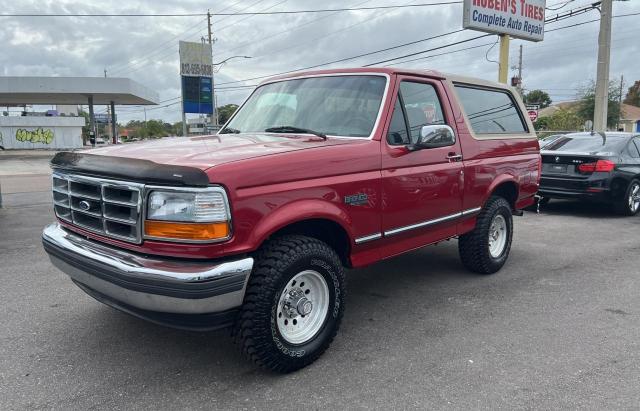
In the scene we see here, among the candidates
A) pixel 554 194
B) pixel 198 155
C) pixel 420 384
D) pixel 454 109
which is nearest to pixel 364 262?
pixel 420 384

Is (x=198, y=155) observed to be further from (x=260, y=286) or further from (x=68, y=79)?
(x=68, y=79)

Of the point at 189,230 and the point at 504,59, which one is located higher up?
the point at 504,59

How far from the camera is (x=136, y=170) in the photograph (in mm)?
2805

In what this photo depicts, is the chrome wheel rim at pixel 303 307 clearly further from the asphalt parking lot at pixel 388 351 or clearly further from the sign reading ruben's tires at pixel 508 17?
the sign reading ruben's tires at pixel 508 17

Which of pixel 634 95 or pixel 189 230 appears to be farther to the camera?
pixel 634 95

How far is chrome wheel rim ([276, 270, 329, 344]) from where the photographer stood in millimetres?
3205

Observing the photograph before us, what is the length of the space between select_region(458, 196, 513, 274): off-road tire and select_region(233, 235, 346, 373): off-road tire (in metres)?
2.30

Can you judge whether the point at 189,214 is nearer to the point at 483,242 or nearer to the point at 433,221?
the point at 433,221

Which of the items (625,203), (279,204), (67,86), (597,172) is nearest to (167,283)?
(279,204)

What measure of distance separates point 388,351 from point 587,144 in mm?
7552

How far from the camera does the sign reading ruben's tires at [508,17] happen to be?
47.9 ft

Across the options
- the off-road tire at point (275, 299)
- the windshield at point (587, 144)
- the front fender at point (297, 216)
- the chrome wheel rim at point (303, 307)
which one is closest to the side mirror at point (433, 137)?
the front fender at point (297, 216)

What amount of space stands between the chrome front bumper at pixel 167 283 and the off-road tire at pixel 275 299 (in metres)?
0.15

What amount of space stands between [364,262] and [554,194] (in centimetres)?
651
